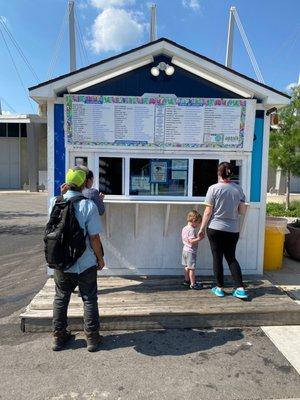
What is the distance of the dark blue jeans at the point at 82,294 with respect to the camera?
145 inches

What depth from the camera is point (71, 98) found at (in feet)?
17.4

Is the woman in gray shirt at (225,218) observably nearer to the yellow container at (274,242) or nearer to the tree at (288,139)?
the yellow container at (274,242)

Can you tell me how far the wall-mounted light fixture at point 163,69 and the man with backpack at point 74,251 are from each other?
2.29 m

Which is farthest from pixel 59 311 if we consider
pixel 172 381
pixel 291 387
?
pixel 291 387

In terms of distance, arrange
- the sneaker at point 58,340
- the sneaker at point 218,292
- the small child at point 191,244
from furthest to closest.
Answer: the small child at point 191,244 → the sneaker at point 218,292 → the sneaker at point 58,340

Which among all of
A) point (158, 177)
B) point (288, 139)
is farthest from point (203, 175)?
point (288, 139)

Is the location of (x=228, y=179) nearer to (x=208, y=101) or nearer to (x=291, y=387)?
(x=208, y=101)

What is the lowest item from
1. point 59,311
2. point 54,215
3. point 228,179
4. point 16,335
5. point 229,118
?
point 16,335

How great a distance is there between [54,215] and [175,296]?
1981 millimetres

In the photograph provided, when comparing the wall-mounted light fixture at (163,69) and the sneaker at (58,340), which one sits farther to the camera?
the wall-mounted light fixture at (163,69)

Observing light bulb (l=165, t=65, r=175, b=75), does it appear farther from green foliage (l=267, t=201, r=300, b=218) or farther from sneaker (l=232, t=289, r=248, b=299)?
green foliage (l=267, t=201, r=300, b=218)

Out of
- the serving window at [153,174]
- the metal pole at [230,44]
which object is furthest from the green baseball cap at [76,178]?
the metal pole at [230,44]

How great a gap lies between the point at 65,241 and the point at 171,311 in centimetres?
153

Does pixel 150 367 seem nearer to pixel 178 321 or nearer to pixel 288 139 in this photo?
pixel 178 321
